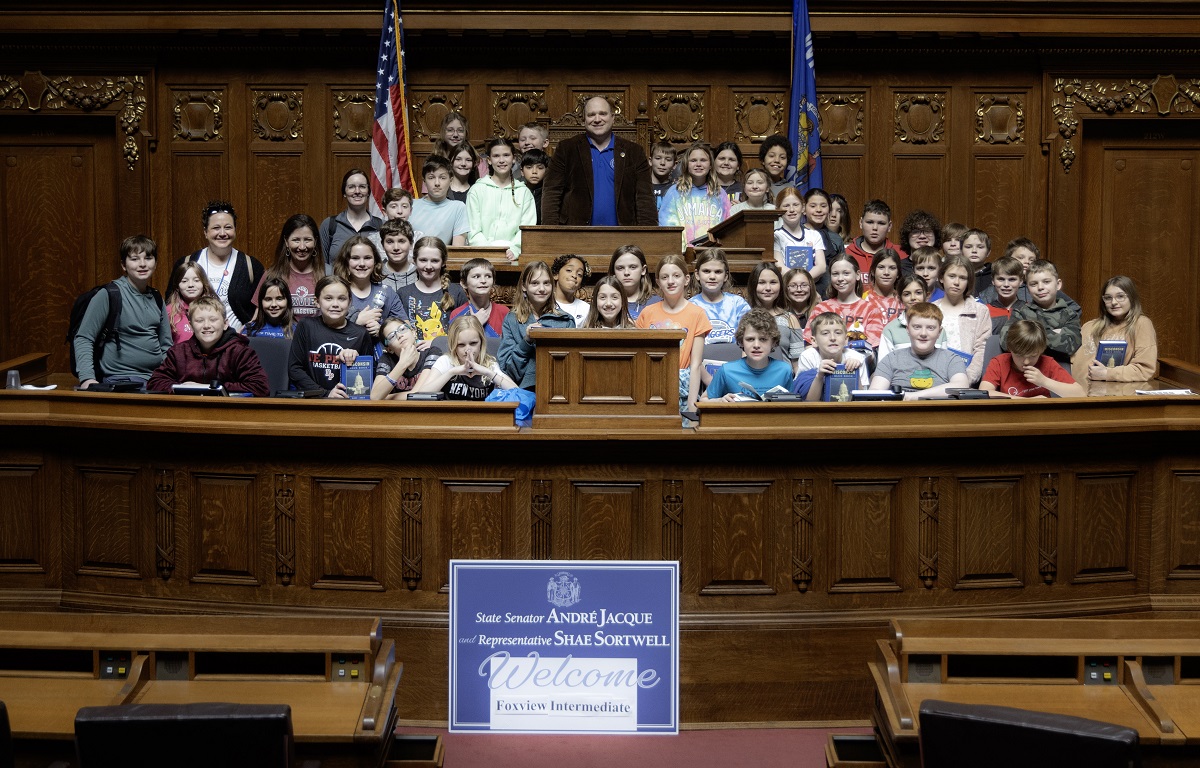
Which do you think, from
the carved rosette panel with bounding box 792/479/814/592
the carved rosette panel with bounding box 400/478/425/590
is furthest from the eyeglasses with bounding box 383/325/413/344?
the carved rosette panel with bounding box 792/479/814/592

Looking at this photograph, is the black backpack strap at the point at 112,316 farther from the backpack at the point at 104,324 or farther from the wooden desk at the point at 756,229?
the wooden desk at the point at 756,229

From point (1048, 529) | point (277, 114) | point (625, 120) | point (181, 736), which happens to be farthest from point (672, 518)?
point (277, 114)

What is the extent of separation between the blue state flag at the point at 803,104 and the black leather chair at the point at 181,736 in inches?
302

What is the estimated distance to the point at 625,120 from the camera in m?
10.4

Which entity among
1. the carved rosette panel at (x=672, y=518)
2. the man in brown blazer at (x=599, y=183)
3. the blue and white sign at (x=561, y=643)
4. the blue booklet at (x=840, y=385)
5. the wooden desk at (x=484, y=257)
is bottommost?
the blue and white sign at (x=561, y=643)

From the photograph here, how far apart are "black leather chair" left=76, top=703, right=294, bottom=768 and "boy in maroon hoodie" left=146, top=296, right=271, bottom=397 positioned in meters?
2.94

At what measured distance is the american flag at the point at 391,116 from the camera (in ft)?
30.4

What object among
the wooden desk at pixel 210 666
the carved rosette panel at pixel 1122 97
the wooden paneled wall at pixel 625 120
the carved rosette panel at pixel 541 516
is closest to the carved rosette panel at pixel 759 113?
the wooden paneled wall at pixel 625 120

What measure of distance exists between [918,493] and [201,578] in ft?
10.1

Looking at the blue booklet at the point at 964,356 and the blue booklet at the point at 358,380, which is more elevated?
the blue booklet at the point at 964,356

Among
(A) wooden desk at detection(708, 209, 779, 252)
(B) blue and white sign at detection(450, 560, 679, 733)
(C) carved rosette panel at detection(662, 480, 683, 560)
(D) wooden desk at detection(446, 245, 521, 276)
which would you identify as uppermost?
(A) wooden desk at detection(708, 209, 779, 252)

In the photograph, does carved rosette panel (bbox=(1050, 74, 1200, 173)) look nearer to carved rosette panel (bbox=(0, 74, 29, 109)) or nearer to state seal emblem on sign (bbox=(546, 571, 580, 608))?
state seal emblem on sign (bbox=(546, 571, 580, 608))

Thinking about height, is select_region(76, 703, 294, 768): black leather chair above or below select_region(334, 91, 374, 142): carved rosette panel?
below

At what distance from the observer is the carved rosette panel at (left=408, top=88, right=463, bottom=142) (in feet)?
34.0
